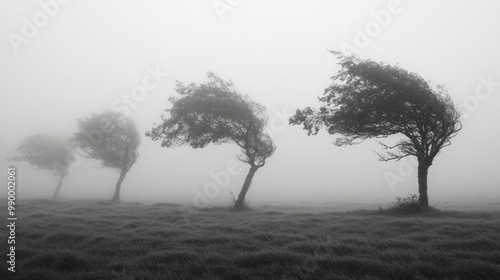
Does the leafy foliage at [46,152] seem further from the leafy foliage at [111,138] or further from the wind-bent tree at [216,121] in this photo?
the wind-bent tree at [216,121]

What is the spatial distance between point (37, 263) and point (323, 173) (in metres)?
130

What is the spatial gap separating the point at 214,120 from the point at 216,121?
8.9 inches

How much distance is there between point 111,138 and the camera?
3991 centimetres

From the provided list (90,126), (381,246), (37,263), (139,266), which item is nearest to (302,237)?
(381,246)

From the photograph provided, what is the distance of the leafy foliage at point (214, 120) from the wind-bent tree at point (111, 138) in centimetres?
1636

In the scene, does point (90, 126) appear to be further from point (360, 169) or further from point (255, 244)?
point (360, 169)

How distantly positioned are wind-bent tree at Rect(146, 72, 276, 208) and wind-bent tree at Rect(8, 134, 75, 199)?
127 feet

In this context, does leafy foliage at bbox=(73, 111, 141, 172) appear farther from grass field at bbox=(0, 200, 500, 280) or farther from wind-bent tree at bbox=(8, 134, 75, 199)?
grass field at bbox=(0, 200, 500, 280)

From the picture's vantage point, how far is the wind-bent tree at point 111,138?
39.9 m

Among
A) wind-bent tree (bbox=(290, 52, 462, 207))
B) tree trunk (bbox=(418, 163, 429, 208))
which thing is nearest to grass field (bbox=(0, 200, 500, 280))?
tree trunk (bbox=(418, 163, 429, 208))

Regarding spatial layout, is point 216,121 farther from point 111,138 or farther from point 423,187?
point 111,138

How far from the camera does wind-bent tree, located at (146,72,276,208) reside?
2528cm

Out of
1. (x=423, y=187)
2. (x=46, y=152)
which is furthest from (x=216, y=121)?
(x=46, y=152)

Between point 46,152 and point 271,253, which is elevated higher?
point 46,152
